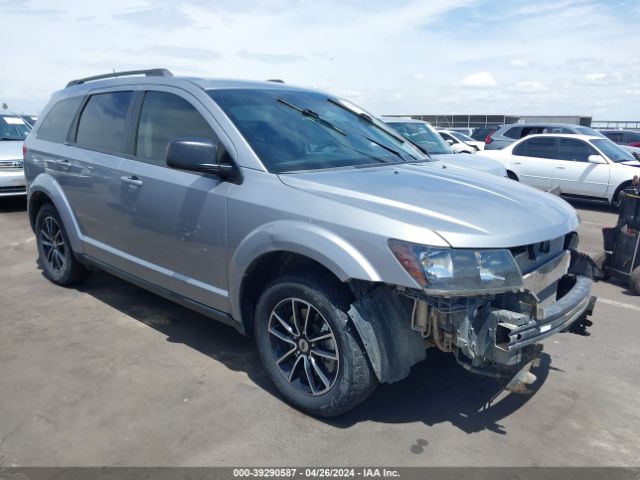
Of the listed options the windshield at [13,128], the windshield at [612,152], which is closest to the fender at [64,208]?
the windshield at [13,128]

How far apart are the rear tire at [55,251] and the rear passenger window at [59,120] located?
675 mm

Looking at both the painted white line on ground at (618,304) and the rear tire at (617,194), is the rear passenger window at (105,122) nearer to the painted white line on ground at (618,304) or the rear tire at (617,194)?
the painted white line on ground at (618,304)

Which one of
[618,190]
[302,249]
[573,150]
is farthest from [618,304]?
[573,150]

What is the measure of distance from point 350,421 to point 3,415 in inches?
79.5

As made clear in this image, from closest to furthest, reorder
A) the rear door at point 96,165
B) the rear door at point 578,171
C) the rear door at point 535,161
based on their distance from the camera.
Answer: the rear door at point 96,165, the rear door at point 578,171, the rear door at point 535,161

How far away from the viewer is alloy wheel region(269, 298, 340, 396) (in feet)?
9.91

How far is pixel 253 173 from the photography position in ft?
10.7

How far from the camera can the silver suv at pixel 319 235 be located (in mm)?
2627

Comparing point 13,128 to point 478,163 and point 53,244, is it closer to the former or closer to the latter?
point 53,244

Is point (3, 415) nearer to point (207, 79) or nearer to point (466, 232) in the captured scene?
point (207, 79)

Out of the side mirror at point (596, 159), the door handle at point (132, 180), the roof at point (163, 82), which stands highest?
the roof at point (163, 82)

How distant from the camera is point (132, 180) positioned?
398 cm

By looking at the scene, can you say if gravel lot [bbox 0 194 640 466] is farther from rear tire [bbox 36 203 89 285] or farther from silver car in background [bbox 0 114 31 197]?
silver car in background [bbox 0 114 31 197]

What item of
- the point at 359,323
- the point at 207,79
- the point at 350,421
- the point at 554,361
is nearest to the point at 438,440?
the point at 350,421
